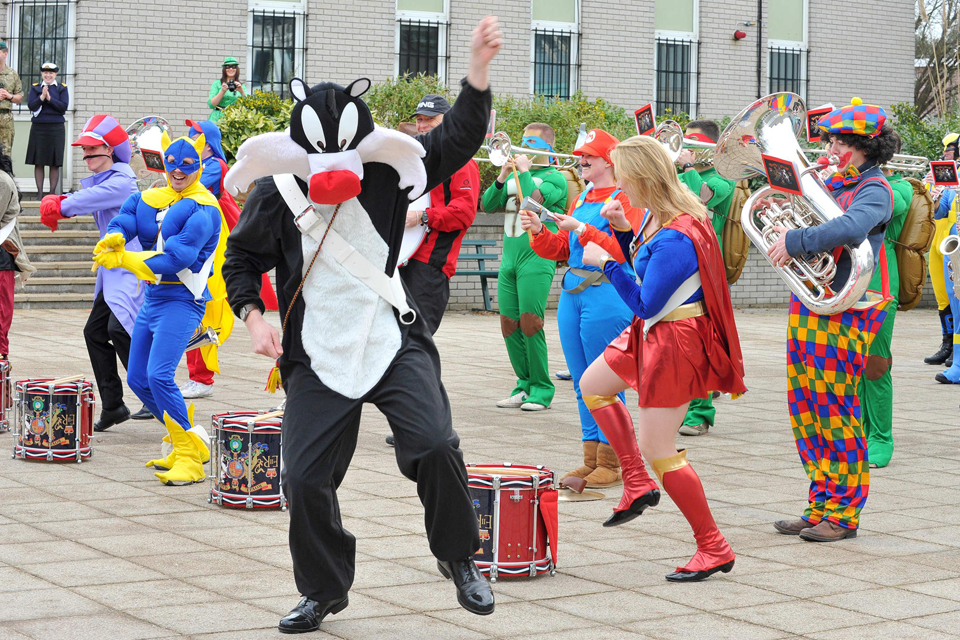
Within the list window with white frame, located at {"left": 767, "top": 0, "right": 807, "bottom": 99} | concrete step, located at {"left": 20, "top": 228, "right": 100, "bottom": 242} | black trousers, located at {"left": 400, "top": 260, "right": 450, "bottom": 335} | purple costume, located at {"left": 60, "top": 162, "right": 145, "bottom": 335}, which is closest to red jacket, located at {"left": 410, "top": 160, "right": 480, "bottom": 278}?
black trousers, located at {"left": 400, "top": 260, "right": 450, "bottom": 335}

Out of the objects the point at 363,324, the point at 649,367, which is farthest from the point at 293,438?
the point at 649,367

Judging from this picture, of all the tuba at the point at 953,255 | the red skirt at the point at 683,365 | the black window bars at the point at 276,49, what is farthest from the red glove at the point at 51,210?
the black window bars at the point at 276,49

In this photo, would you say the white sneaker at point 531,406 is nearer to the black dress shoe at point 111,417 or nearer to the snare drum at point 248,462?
the black dress shoe at point 111,417

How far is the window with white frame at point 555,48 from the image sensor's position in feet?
68.7

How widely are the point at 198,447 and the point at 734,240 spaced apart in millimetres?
4425

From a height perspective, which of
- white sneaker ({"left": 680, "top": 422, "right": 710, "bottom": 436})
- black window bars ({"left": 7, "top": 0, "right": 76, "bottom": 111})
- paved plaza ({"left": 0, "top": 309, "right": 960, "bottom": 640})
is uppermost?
black window bars ({"left": 7, "top": 0, "right": 76, "bottom": 111})

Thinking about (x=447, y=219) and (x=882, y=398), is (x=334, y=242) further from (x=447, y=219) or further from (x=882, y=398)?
(x=882, y=398)

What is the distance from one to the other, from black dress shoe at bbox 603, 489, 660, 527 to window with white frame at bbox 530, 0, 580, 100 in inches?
634

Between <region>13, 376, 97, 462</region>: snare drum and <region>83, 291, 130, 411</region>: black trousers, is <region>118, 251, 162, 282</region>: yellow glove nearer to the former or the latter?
<region>13, 376, 97, 462</region>: snare drum

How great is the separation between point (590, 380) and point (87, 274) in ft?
40.2

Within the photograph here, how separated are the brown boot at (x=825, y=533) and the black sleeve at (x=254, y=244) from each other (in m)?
2.83

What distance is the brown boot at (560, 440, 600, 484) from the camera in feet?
21.7

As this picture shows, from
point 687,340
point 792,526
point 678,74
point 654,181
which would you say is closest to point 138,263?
point 654,181

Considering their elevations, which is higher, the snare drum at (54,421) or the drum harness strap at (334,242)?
the drum harness strap at (334,242)
